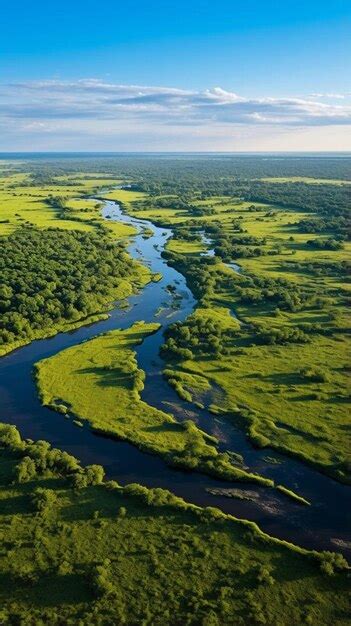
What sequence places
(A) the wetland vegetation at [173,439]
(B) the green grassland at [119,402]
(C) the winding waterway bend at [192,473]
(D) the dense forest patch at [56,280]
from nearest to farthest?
1. (A) the wetland vegetation at [173,439]
2. (C) the winding waterway bend at [192,473]
3. (B) the green grassland at [119,402]
4. (D) the dense forest patch at [56,280]

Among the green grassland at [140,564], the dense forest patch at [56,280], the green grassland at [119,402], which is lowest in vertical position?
the green grassland at [140,564]

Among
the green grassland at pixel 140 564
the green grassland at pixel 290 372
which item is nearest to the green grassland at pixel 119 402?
the green grassland at pixel 290 372

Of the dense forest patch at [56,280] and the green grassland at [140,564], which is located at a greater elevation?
the dense forest patch at [56,280]

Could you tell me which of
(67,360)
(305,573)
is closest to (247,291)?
(67,360)


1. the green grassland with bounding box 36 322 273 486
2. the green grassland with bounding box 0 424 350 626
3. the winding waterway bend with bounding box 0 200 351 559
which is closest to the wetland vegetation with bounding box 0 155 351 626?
the green grassland with bounding box 0 424 350 626

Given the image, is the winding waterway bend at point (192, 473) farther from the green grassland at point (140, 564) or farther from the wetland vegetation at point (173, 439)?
the green grassland at point (140, 564)

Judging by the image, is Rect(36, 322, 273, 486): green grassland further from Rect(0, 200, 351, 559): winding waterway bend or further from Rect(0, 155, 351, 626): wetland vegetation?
Rect(0, 200, 351, 559): winding waterway bend

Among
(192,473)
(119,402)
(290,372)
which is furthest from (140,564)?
(290,372)
